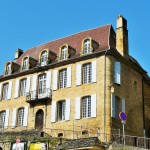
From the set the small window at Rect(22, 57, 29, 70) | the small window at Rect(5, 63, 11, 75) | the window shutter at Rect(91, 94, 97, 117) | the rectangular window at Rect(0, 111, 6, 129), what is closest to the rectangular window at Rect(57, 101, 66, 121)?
the window shutter at Rect(91, 94, 97, 117)

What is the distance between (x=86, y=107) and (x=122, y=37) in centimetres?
698

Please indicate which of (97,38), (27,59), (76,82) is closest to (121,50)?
→ (97,38)

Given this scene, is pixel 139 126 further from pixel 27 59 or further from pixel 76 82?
pixel 27 59

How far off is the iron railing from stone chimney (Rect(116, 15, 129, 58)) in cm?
726

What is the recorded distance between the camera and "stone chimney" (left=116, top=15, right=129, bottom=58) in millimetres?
29969

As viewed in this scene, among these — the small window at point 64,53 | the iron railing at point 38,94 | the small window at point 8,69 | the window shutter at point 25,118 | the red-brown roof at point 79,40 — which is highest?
the red-brown roof at point 79,40

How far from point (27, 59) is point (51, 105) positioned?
624 cm

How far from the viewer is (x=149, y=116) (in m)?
32.2

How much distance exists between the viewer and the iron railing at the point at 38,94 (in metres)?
30.8

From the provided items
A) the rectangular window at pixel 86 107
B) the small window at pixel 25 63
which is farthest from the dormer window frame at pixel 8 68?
the rectangular window at pixel 86 107

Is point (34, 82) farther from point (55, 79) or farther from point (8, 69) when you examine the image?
point (8, 69)

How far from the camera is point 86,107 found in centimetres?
2814

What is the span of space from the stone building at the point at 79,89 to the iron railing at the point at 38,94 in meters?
0.05

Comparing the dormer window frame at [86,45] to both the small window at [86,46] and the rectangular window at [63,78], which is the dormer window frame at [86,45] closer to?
the small window at [86,46]
